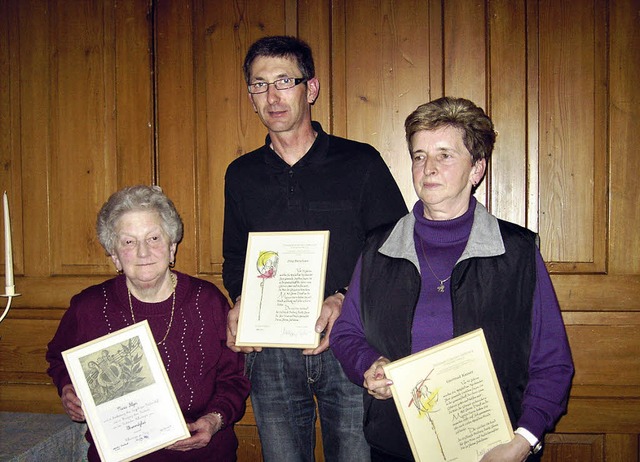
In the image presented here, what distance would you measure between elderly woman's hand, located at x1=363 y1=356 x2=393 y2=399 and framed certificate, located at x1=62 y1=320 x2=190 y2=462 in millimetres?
675

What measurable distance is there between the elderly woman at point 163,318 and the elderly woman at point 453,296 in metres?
0.54

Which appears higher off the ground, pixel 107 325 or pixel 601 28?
pixel 601 28

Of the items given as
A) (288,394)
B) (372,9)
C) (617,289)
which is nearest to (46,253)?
(288,394)

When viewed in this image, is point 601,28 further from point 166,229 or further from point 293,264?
point 166,229

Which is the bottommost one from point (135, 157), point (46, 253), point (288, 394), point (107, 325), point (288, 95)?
point (288, 394)

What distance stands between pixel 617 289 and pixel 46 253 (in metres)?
2.97

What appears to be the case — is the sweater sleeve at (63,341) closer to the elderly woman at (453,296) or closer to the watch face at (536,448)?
the elderly woman at (453,296)

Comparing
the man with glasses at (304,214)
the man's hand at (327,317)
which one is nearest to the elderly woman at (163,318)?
the man with glasses at (304,214)

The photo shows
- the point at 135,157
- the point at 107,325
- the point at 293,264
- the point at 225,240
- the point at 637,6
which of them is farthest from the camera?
the point at 135,157

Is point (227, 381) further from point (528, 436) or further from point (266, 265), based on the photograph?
point (528, 436)

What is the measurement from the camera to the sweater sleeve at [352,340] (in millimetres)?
1630

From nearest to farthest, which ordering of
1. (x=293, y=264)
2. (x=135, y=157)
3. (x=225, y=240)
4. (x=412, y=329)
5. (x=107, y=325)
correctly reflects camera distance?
(x=412, y=329), (x=293, y=264), (x=107, y=325), (x=225, y=240), (x=135, y=157)

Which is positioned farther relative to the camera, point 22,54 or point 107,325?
point 22,54

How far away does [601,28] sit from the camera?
2.44m
